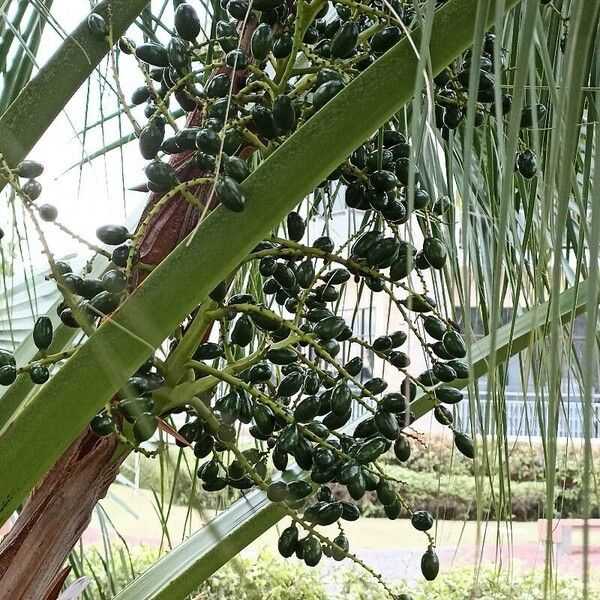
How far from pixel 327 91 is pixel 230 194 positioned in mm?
98

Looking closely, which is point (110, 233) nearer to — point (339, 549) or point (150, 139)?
point (150, 139)

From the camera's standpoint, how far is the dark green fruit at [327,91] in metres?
0.38

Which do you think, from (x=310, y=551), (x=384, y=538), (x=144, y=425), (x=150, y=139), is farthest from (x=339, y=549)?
(x=384, y=538)

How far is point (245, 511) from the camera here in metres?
0.52

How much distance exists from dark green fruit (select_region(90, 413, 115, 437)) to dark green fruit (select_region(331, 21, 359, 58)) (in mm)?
204

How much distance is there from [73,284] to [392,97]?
17 cm

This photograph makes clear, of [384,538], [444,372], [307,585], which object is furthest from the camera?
[384,538]

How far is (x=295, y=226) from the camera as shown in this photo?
458mm

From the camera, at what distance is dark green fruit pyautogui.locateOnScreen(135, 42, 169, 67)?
40 cm

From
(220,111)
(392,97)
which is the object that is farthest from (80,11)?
(392,97)

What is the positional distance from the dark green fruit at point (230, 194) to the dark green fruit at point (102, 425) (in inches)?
5.3

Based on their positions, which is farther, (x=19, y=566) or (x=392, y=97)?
(x=19, y=566)

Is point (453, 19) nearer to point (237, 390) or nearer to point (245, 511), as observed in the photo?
point (237, 390)

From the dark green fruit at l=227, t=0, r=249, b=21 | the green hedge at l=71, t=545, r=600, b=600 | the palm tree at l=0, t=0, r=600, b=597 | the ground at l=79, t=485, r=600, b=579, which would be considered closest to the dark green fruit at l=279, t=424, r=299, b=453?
the palm tree at l=0, t=0, r=600, b=597
